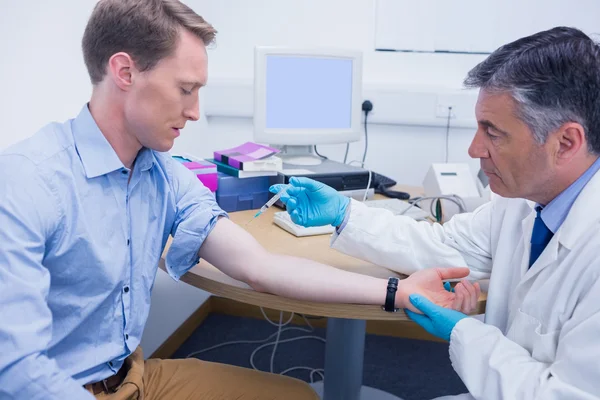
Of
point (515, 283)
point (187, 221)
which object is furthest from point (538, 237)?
point (187, 221)

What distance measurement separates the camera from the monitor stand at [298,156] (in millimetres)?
1973

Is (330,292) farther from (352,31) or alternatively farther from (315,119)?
(352,31)

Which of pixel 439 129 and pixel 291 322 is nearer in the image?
pixel 439 129

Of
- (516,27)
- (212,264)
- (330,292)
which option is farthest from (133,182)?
(516,27)

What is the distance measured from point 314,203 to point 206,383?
504 mm

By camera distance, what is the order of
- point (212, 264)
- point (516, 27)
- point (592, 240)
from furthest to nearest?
point (516, 27)
point (212, 264)
point (592, 240)

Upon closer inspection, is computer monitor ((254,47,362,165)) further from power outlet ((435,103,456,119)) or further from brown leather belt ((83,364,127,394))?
brown leather belt ((83,364,127,394))

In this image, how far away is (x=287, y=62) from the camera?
1913 millimetres

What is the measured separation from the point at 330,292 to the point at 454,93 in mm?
1459

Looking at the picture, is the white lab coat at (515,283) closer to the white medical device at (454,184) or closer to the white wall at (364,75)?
the white medical device at (454,184)

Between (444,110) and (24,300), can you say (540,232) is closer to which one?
(24,300)

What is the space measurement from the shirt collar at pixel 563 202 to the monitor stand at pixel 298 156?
1029 mm

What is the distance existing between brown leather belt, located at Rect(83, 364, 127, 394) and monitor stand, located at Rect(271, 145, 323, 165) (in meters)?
1.03

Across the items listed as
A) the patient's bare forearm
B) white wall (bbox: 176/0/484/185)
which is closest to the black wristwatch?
the patient's bare forearm
